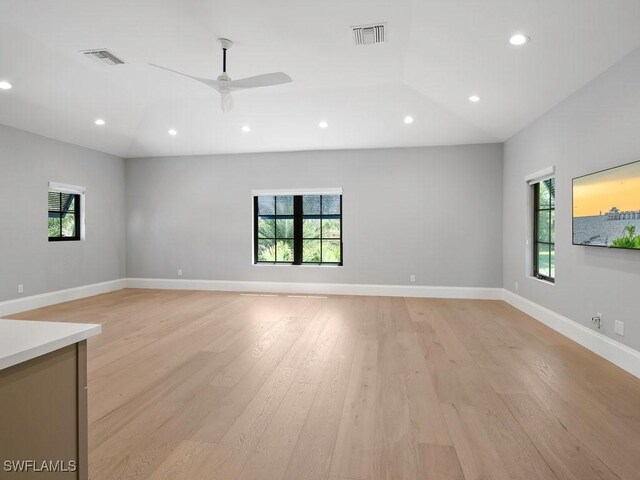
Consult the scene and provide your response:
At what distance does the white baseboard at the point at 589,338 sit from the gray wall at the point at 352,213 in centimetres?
145

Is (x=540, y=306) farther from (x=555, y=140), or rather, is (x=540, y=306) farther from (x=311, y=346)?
(x=311, y=346)

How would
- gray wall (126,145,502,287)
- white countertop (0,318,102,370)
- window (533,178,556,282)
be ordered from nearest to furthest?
white countertop (0,318,102,370) < window (533,178,556,282) < gray wall (126,145,502,287)

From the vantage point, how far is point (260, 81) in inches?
130

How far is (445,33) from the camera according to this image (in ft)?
10.9

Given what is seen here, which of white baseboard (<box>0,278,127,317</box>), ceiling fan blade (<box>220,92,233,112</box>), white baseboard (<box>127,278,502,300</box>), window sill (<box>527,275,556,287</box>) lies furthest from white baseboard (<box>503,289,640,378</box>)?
white baseboard (<box>0,278,127,317</box>)

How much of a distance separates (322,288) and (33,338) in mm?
5587

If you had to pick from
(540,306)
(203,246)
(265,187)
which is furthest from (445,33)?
(203,246)

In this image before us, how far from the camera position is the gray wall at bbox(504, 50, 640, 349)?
2.93 metres

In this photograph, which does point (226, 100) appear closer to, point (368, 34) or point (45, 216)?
point (368, 34)

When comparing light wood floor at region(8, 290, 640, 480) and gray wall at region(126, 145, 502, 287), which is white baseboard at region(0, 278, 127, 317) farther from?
light wood floor at region(8, 290, 640, 480)

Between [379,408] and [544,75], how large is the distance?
3571 millimetres

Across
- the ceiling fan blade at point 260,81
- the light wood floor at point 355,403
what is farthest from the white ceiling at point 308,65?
the light wood floor at point 355,403

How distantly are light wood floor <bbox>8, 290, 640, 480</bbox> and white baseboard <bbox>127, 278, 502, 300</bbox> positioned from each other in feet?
5.25

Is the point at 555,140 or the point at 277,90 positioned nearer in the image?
the point at 555,140
